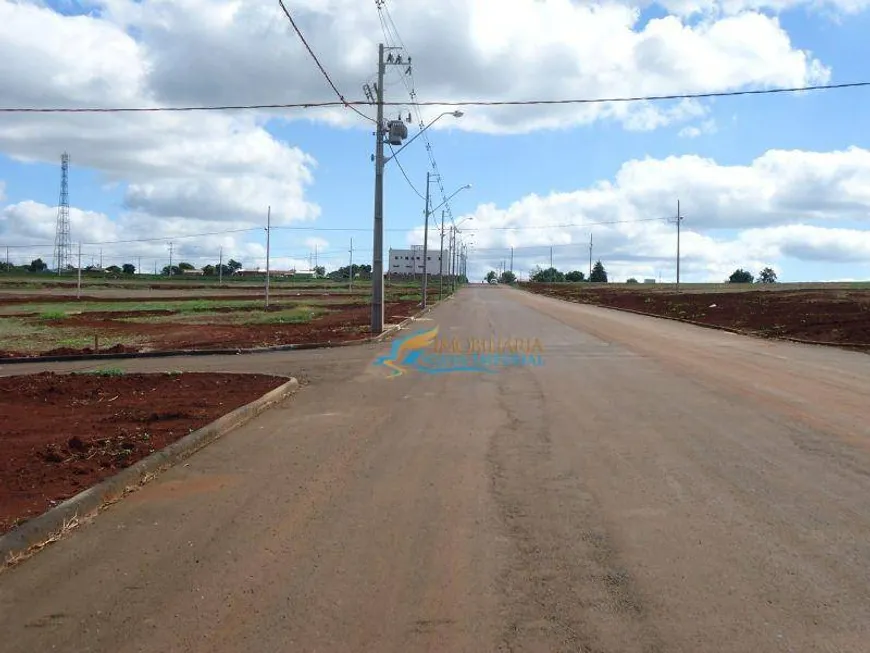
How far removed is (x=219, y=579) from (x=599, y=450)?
447cm

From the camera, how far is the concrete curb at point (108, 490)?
197 inches

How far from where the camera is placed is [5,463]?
7.02 meters

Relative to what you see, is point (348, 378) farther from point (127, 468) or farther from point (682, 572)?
point (682, 572)

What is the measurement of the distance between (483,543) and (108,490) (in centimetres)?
325

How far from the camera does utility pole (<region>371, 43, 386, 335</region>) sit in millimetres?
24203

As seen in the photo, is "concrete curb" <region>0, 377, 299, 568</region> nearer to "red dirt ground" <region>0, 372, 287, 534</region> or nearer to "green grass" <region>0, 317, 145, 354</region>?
"red dirt ground" <region>0, 372, 287, 534</region>

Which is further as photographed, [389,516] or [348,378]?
[348,378]

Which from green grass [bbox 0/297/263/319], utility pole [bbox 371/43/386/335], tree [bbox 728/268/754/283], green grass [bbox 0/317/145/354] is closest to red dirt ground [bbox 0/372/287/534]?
green grass [bbox 0/317/145/354]

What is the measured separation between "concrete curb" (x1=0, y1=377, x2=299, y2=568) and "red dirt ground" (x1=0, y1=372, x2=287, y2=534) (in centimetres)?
15

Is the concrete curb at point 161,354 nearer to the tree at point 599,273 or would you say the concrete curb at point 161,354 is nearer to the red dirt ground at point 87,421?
the red dirt ground at point 87,421

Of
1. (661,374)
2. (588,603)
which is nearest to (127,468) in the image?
(588,603)

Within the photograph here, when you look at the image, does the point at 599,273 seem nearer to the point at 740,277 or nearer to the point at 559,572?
the point at 740,277

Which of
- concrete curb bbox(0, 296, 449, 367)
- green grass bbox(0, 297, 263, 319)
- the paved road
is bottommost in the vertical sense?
the paved road

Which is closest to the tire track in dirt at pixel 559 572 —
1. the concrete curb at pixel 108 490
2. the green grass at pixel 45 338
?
the concrete curb at pixel 108 490
